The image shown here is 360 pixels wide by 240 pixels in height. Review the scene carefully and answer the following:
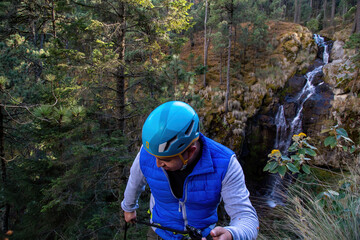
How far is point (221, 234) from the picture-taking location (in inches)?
51.7

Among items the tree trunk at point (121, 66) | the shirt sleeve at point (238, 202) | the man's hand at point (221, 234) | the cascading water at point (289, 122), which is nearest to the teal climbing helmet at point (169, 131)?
the shirt sleeve at point (238, 202)

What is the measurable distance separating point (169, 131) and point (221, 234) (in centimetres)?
81

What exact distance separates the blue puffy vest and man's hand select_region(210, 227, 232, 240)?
1.26ft

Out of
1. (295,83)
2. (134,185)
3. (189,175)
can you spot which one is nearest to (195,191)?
(189,175)

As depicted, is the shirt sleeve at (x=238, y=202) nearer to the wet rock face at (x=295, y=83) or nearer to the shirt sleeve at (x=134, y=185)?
the shirt sleeve at (x=134, y=185)

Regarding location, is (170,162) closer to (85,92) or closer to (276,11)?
(85,92)

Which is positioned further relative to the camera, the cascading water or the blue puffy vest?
the cascading water

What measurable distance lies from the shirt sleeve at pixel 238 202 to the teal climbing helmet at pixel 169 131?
438 millimetres

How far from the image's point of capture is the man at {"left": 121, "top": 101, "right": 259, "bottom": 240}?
156 cm

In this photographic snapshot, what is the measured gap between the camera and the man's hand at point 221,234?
1.28m

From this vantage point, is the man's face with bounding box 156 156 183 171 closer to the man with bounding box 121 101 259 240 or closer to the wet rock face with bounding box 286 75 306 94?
the man with bounding box 121 101 259 240

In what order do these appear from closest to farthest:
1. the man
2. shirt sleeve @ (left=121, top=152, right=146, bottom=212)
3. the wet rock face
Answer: the man < shirt sleeve @ (left=121, top=152, right=146, bottom=212) < the wet rock face

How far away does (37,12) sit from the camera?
6672 mm

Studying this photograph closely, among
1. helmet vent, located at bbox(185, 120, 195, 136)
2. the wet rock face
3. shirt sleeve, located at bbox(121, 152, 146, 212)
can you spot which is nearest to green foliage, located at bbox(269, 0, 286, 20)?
the wet rock face
